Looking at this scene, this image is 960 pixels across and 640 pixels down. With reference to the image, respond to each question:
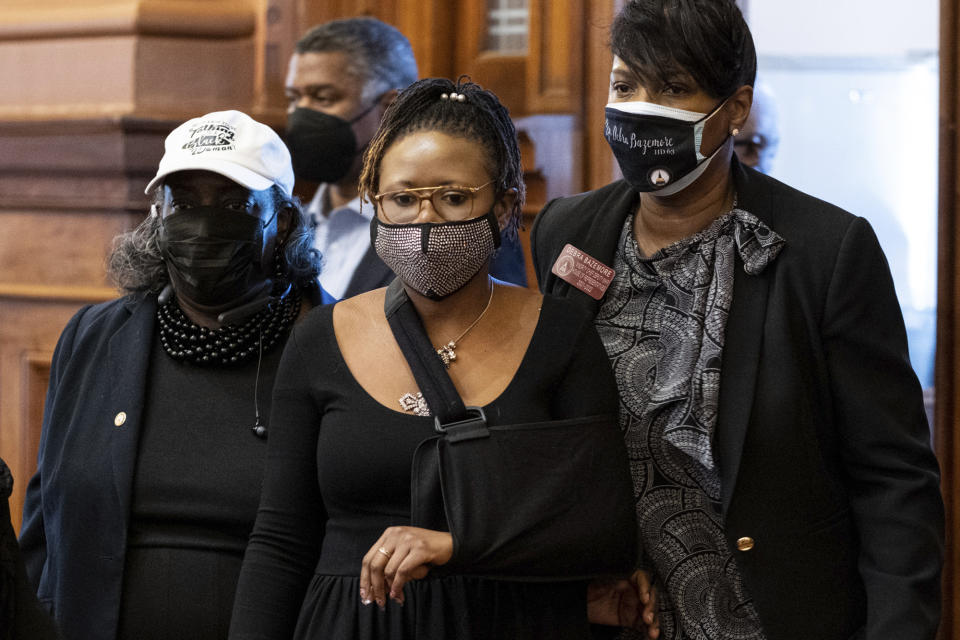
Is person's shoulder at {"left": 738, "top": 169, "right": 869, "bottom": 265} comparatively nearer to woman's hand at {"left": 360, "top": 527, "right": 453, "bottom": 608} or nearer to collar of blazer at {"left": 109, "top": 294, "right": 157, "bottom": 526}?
woman's hand at {"left": 360, "top": 527, "right": 453, "bottom": 608}

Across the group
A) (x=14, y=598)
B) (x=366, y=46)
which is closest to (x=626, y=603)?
(x=14, y=598)

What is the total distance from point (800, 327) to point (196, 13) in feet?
7.73

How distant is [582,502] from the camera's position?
1775 mm

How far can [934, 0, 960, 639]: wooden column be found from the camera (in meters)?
2.54

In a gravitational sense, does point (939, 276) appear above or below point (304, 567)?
above

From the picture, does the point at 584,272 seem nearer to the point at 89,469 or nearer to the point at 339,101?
the point at 89,469

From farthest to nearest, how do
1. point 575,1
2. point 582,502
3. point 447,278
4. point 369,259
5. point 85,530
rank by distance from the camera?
point 575,1, point 369,259, point 85,530, point 447,278, point 582,502

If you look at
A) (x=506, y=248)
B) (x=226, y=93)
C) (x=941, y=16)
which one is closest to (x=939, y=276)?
(x=941, y=16)

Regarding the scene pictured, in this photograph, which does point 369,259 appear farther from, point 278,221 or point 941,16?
point 941,16

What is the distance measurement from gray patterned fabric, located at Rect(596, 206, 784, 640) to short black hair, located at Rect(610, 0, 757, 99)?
0.79ft

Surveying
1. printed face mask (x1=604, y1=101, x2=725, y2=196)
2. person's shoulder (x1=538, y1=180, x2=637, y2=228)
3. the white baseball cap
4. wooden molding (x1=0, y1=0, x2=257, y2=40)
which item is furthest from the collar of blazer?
wooden molding (x1=0, y1=0, x2=257, y2=40)

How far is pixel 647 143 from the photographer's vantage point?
204 centimetres

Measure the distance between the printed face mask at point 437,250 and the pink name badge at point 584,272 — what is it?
0.28 meters

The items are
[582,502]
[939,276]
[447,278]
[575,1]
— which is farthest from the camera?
[575,1]
